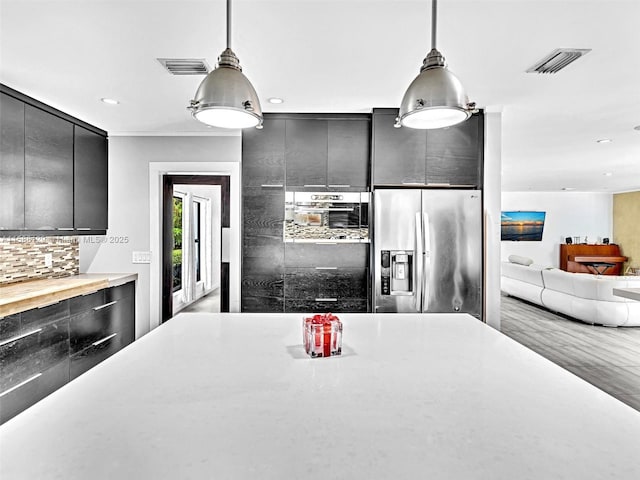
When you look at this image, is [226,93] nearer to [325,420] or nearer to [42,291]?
[325,420]

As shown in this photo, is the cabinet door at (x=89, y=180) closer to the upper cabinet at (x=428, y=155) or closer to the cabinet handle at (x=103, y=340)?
the cabinet handle at (x=103, y=340)

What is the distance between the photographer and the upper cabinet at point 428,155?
12.3 ft

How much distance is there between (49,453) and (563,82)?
3485 millimetres

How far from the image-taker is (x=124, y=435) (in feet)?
3.12

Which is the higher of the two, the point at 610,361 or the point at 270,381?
the point at 270,381

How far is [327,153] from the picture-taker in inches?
153

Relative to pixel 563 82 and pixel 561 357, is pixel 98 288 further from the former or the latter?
pixel 561 357

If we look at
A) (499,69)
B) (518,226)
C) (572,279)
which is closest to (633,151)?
(572,279)

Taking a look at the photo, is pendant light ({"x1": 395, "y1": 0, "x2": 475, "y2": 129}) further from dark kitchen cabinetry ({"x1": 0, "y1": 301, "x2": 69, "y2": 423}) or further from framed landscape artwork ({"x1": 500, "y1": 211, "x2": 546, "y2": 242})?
framed landscape artwork ({"x1": 500, "y1": 211, "x2": 546, "y2": 242})

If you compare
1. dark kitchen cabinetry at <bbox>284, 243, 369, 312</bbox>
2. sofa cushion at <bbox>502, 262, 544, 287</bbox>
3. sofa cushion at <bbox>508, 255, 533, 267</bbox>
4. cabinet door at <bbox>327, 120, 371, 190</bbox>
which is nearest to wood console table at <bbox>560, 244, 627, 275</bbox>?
sofa cushion at <bbox>508, 255, 533, 267</bbox>

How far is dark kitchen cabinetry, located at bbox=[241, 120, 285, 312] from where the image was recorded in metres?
3.91

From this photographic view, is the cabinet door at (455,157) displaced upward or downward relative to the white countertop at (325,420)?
upward

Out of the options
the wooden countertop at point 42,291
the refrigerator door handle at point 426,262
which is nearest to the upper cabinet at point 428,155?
the refrigerator door handle at point 426,262

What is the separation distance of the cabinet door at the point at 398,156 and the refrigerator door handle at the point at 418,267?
1.21 feet
